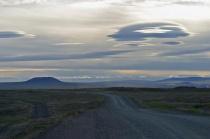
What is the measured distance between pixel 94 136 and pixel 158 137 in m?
4.25

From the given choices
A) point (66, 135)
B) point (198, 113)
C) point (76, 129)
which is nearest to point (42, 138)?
point (66, 135)

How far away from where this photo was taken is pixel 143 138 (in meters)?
17.1

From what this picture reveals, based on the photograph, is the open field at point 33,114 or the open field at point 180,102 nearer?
the open field at point 33,114

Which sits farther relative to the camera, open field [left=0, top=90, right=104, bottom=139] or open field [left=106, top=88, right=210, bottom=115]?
open field [left=106, top=88, right=210, bottom=115]

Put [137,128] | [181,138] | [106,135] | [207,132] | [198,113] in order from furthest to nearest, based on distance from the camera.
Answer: [198,113] < [137,128] < [207,132] < [106,135] < [181,138]

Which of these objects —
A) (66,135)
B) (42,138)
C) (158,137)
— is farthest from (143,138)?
(42,138)

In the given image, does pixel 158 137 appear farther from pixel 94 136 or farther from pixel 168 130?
pixel 94 136

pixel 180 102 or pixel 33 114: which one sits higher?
pixel 180 102

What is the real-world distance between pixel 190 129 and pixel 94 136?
7920 millimetres

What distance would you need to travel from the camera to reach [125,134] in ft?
61.3

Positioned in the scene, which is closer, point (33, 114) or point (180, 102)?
point (33, 114)

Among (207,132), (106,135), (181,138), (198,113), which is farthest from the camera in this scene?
(198,113)

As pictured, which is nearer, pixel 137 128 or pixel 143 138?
pixel 143 138

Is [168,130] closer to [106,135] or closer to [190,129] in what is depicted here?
[190,129]
